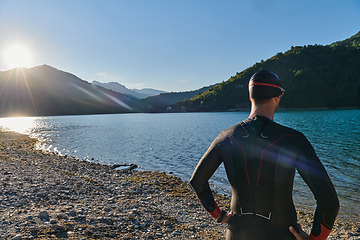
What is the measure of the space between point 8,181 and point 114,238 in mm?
9364

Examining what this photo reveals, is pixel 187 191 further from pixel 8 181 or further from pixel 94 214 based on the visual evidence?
pixel 8 181

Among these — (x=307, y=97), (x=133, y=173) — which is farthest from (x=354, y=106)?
(x=133, y=173)

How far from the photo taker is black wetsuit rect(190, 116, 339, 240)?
2.17 metres

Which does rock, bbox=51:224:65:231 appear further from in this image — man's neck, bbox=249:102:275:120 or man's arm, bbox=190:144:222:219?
man's neck, bbox=249:102:275:120

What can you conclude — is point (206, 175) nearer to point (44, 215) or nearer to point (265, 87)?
point (265, 87)

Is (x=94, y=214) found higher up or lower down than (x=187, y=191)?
higher up

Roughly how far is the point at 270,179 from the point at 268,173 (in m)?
0.07

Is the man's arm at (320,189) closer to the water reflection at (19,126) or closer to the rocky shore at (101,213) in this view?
the rocky shore at (101,213)

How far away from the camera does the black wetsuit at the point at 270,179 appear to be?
2.17 metres

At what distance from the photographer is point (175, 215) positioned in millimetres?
9344

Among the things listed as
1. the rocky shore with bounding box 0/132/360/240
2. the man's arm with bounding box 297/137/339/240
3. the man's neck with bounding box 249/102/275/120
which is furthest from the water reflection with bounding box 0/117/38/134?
the man's arm with bounding box 297/137/339/240

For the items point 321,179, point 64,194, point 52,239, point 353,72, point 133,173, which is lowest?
point 133,173

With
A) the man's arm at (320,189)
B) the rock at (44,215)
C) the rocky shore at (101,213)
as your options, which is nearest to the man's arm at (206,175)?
the man's arm at (320,189)

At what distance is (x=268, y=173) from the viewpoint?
2266mm
